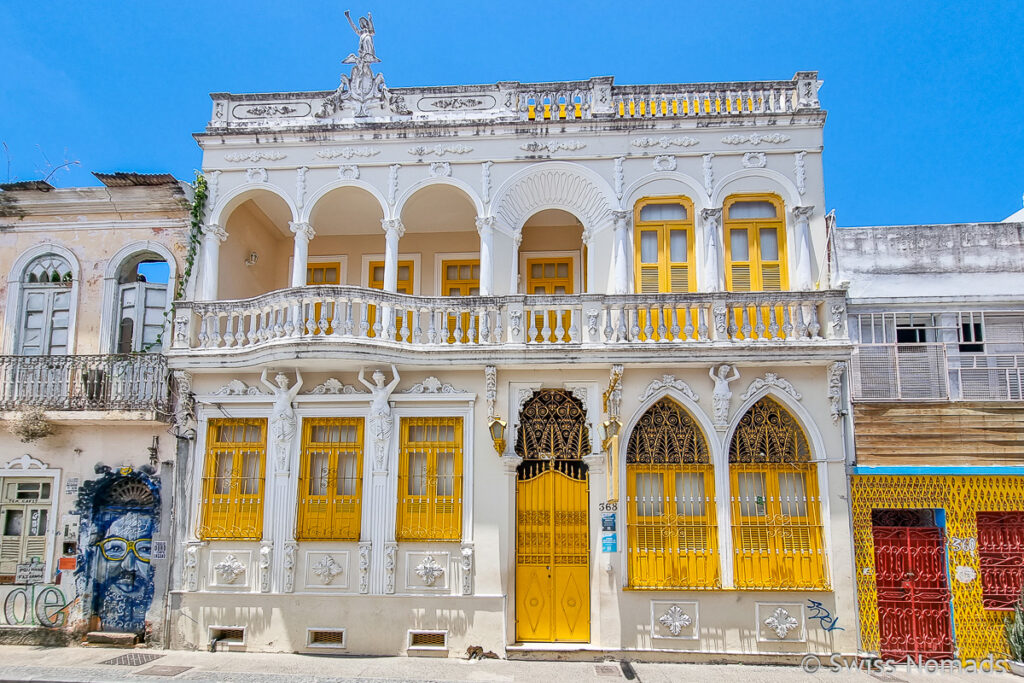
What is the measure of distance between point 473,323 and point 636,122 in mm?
4475

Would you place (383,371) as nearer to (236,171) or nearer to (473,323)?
(473,323)

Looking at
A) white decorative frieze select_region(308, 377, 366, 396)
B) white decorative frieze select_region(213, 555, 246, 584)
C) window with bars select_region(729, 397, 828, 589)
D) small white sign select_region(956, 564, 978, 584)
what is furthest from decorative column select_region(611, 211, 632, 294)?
white decorative frieze select_region(213, 555, 246, 584)

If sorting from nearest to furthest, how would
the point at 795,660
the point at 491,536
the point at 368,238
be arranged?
the point at 795,660 → the point at 491,536 → the point at 368,238

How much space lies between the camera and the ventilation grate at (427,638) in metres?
11.7

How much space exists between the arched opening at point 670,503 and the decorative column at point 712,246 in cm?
213

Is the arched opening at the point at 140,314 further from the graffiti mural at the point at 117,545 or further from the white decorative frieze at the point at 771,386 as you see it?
the white decorative frieze at the point at 771,386

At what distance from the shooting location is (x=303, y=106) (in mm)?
13641

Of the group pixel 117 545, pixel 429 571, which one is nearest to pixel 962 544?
pixel 429 571

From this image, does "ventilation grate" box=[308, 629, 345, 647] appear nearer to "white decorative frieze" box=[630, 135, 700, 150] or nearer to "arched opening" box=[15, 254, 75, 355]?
"arched opening" box=[15, 254, 75, 355]

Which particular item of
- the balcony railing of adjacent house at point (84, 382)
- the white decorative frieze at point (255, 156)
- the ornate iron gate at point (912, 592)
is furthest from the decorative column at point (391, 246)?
the ornate iron gate at point (912, 592)

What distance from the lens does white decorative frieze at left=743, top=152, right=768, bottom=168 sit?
42.0 ft

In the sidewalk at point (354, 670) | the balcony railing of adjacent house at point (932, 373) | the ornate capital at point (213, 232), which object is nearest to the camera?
the sidewalk at point (354, 670)

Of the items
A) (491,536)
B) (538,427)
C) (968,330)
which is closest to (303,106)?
(538,427)

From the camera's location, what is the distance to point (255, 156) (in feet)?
44.2
